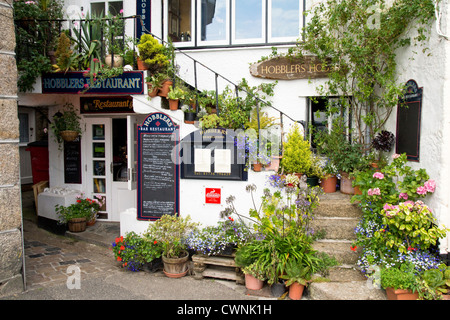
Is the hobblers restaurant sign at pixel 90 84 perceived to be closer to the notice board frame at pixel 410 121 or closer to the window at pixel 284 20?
the window at pixel 284 20

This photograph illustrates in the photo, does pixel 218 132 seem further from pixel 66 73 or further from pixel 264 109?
pixel 66 73

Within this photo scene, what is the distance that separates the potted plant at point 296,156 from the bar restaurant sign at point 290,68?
172 cm

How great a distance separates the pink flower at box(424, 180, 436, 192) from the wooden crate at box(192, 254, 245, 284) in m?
2.80

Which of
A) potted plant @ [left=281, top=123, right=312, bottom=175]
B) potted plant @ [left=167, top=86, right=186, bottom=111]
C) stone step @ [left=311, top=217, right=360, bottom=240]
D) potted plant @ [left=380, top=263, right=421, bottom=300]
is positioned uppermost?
potted plant @ [left=167, top=86, right=186, bottom=111]

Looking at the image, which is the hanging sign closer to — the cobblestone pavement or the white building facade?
the white building facade

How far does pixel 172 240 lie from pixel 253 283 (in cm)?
151

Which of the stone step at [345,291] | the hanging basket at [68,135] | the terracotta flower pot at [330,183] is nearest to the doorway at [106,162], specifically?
the hanging basket at [68,135]

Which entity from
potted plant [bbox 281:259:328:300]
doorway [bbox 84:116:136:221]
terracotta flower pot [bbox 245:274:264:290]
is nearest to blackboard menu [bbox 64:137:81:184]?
doorway [bbox 84:116:136:221]

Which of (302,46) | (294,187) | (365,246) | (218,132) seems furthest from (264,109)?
(365,246)

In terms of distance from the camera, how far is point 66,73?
22.0 ft

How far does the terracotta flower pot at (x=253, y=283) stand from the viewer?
16.2 feet

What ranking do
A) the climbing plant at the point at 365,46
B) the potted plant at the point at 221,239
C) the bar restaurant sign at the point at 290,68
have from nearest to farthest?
the climbing plant at the point at 365,46, the potted plant at the point at 221,239, the bar restaurant sign at the point at 290,68

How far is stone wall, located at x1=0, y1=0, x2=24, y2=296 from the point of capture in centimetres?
470

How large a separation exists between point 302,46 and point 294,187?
3093mm
